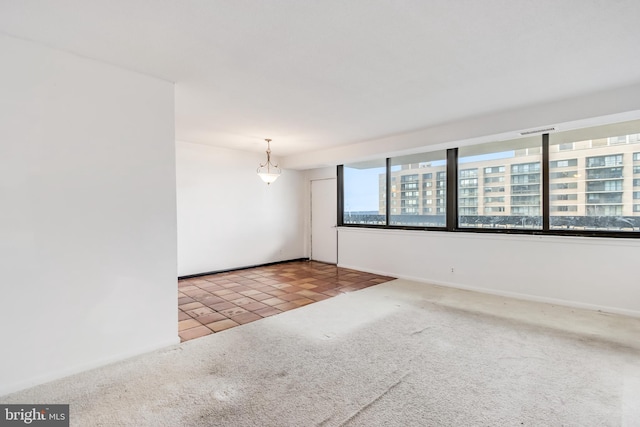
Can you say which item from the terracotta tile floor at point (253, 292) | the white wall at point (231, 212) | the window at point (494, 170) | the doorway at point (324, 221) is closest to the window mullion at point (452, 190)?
the window at point (494, 170)

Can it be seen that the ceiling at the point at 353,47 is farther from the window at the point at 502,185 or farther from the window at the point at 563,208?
the window at the point at 563,208

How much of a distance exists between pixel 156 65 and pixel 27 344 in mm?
2322

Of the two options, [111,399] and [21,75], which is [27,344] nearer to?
[111,399]

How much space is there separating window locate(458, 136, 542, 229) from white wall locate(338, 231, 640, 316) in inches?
11.3

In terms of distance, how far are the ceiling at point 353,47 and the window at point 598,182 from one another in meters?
1.00

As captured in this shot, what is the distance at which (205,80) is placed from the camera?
9.34 feet

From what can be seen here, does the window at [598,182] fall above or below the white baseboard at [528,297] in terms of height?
above

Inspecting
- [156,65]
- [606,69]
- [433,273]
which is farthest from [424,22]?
[433,273]

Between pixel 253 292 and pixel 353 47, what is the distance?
354 cm

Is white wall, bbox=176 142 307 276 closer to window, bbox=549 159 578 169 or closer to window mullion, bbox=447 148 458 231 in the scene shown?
window mullion, bbox=447 148 458 231

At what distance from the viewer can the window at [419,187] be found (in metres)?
5.10

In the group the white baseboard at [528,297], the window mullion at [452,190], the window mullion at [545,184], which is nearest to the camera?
the white baseboard at [528,297]

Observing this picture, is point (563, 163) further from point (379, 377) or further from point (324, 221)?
point (324, 221)

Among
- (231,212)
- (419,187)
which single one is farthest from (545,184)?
(231,212)
